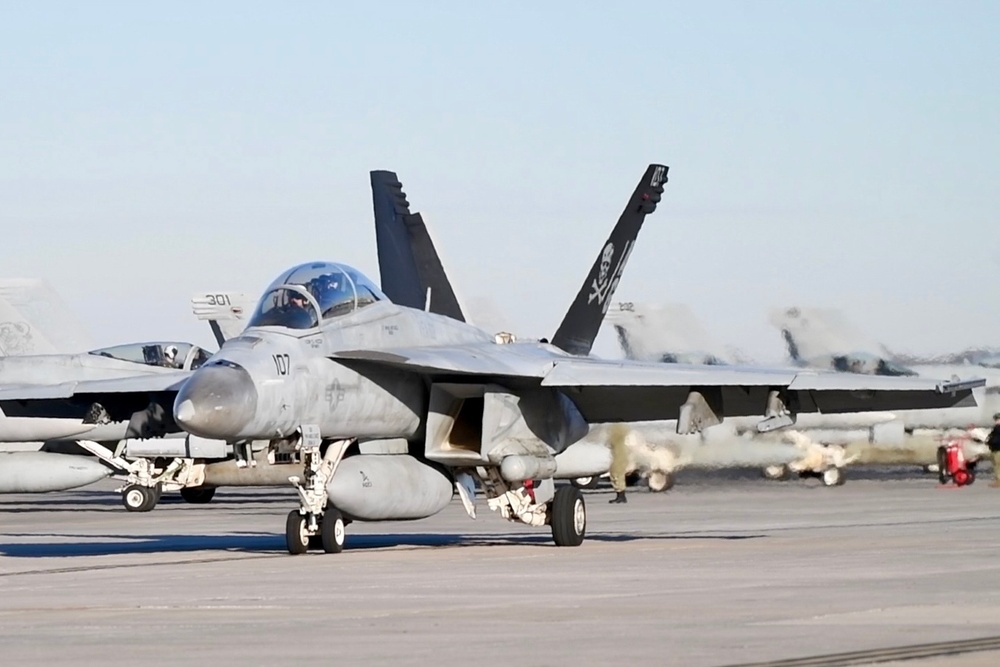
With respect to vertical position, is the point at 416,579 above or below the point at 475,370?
below

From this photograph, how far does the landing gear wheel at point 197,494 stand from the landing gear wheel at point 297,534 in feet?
52.9

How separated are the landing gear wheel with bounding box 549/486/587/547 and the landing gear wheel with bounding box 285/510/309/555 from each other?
96.7 inches

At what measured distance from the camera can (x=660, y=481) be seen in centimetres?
3356

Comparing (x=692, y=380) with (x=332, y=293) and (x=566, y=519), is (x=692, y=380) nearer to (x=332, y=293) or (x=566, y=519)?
(x=566, y=519)

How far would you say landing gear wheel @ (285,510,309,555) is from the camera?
611 inches

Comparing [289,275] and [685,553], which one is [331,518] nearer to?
[289,275]

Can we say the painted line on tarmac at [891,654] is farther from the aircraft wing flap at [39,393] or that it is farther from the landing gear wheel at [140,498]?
the landing gear wheel at [140,498]

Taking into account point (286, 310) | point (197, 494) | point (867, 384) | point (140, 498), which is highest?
point (286, 310)

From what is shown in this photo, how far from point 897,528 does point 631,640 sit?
11779 millimetres

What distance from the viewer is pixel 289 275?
50.3 ft

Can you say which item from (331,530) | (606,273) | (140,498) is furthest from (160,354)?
(331,530)

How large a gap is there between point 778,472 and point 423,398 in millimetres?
21570

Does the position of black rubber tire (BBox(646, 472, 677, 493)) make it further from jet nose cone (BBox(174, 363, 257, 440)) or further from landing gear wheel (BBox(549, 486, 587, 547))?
jet nose cone (BBox(174, 363, 257, 440))

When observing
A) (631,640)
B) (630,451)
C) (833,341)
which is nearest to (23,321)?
(630,451)
